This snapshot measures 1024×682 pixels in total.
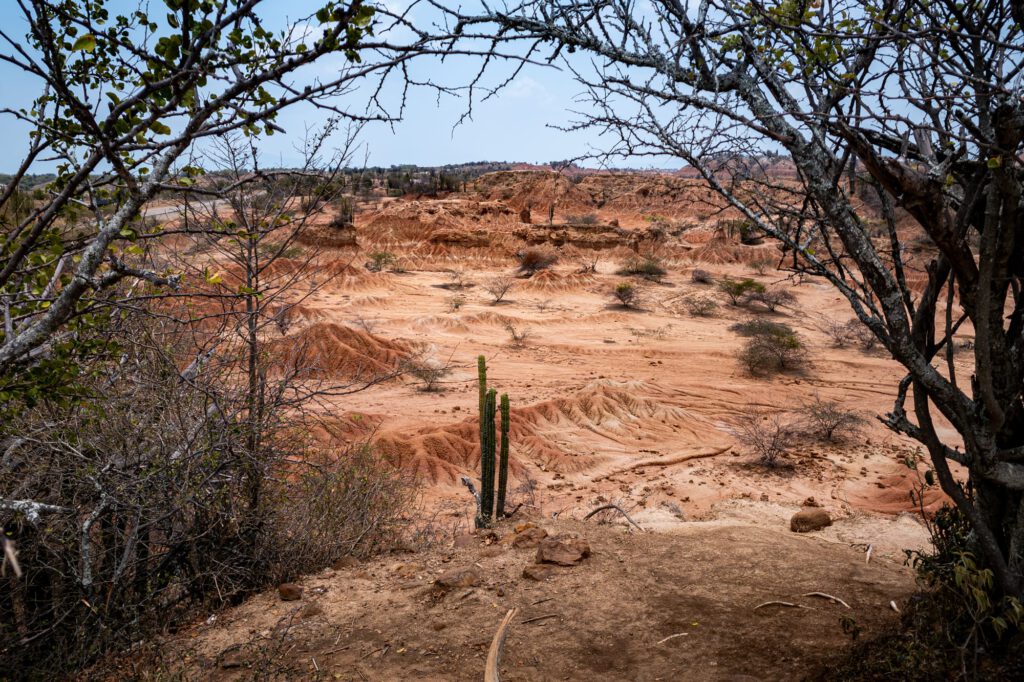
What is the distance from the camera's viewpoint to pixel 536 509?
9.34m

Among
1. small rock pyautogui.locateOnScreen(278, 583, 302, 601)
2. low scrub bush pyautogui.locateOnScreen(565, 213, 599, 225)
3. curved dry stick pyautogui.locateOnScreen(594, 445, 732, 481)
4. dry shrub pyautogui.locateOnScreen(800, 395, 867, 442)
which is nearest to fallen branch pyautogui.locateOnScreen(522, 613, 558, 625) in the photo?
small rock pyautogui.locateOnScreen(278, 583, 302, 601)

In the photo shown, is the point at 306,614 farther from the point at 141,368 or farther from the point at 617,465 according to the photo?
the point at 617,465

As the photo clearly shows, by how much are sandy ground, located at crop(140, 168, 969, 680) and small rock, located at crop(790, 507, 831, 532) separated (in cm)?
18

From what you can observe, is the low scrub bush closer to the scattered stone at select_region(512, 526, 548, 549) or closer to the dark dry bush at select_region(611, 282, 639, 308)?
the dark dry bush at select_region(611, 282, 639, 308)

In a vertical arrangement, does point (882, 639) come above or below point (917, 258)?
below

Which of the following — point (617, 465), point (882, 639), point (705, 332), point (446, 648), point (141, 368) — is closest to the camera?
point (882, 639)

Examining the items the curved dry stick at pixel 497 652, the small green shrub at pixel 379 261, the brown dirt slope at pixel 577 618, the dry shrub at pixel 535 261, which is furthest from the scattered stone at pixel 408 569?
the small green shrub at pixel 379 261

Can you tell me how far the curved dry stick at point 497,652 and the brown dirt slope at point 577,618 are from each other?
0.05 meters

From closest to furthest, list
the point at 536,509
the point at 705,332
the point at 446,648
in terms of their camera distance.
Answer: the point at 446,648
the point at 536,509
the point at 705,332

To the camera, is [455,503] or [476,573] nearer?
[476,573]

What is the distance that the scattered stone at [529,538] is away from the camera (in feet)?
17.9

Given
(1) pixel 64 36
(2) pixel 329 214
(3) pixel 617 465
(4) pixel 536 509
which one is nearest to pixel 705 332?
(3) pixel 617 465

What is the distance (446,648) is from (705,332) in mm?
18522

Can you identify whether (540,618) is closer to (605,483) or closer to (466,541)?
(466,541)
